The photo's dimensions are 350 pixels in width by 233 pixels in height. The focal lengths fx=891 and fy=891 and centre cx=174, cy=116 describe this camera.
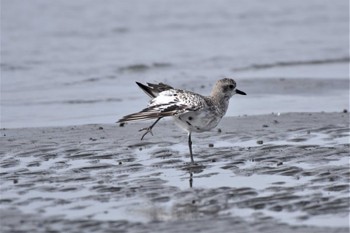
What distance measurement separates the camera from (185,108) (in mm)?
11766

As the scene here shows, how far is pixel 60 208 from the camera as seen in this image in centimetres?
945

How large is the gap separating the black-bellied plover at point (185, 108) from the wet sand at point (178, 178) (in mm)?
506

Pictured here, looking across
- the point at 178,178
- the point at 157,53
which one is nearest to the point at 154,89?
the point at 178,178

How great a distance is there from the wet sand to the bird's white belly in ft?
1.42

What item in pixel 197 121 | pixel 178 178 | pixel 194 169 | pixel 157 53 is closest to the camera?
pixel 178 178

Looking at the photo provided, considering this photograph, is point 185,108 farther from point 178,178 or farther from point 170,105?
point 178,178

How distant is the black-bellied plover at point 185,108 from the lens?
11.8 metres

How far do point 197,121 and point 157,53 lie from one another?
11.4 metres

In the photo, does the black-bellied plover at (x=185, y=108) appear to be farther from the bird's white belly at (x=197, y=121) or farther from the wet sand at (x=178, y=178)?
the wet sand at (x=178, y=178)

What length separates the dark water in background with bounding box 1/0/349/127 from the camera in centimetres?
1691

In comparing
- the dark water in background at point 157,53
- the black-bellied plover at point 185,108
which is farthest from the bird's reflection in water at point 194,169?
the dark water in background at point 157,53

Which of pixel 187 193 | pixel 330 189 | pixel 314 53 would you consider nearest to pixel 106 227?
pixel 187 193

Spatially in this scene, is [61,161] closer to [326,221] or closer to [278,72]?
[326,221]

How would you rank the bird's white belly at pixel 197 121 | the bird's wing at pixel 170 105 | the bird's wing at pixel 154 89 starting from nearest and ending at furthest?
the bird's wing at pixel 170 105 → the bird's white belly at pixel 197 121 → the bird's wing at pixel 154 89
